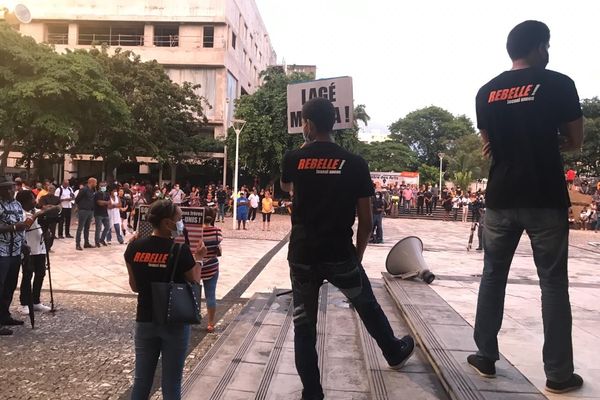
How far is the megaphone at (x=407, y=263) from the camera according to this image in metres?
6.60

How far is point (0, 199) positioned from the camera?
517cm

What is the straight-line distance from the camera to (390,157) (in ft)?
205

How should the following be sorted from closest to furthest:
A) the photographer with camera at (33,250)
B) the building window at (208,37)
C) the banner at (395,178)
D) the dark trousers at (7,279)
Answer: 1. the dark trousers at (7,279)
2. the photographer with camera at (33,250)
3. the banner at (395,178)
4. the building window at (208,37)

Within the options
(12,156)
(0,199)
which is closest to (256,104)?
(12,156)

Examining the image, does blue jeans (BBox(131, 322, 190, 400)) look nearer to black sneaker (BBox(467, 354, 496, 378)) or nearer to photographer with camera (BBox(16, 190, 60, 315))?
black sneaker (BBox(467, 354, 496, 378))

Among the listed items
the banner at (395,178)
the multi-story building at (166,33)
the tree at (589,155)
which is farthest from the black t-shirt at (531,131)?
the tree at (589,155)

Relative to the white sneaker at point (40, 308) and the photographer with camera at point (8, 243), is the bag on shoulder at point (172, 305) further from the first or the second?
the white sneaker at point (40, 308)

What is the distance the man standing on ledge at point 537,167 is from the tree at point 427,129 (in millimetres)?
68671

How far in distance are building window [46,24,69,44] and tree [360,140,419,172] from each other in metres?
35.0

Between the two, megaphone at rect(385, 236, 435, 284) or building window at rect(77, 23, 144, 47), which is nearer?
megaphone at rect(385, 236, 435, 284)

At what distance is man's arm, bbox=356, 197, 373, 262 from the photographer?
107 inches

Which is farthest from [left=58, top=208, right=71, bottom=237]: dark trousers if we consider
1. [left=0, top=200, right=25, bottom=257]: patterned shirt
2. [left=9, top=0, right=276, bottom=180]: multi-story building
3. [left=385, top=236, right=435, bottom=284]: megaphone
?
[left=9, top=0, right=276, bottom=180]: multi-story building

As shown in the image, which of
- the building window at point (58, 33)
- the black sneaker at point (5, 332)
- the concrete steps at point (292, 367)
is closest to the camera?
the concrete steps at point (292, 367)

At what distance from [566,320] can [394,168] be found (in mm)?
59260
